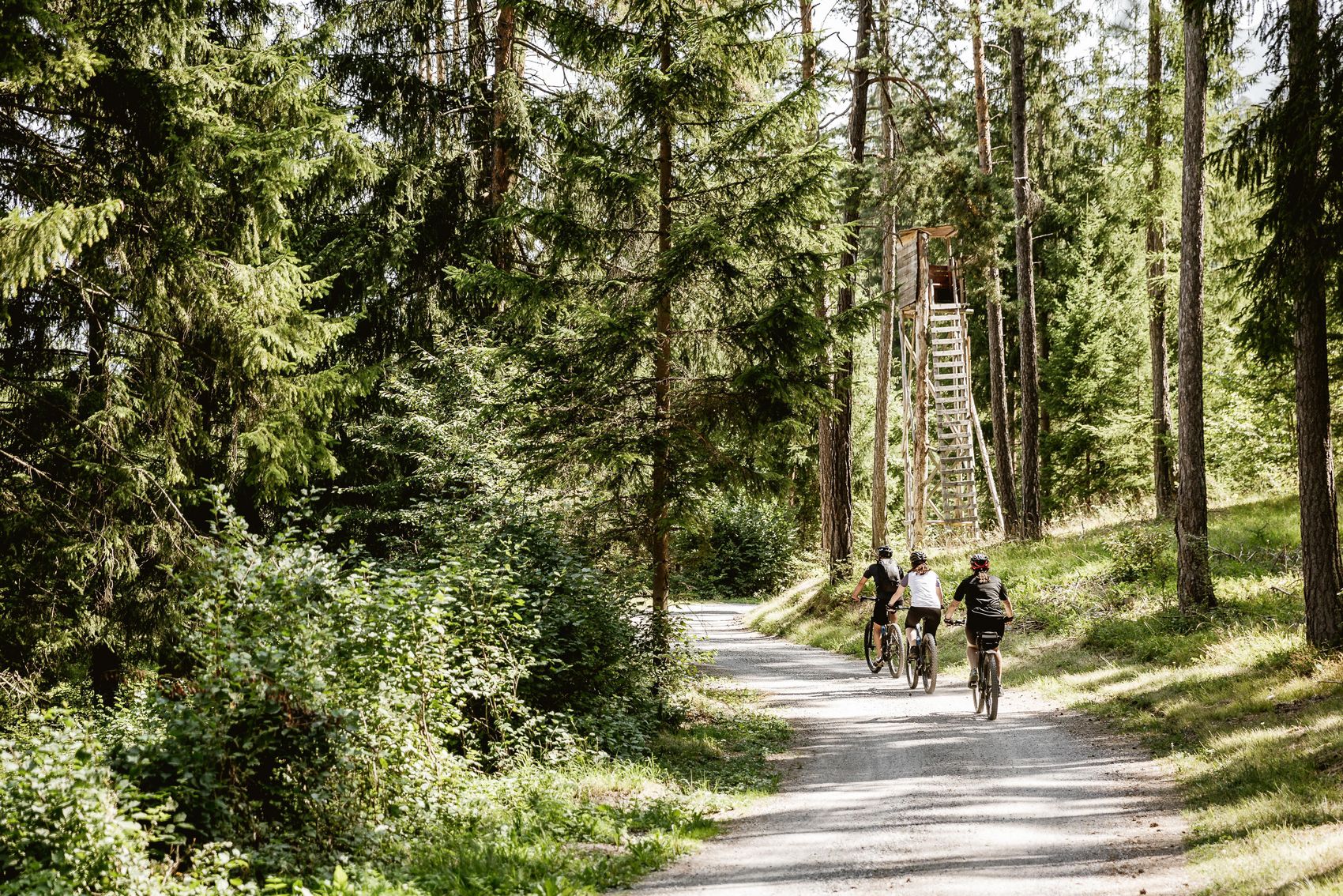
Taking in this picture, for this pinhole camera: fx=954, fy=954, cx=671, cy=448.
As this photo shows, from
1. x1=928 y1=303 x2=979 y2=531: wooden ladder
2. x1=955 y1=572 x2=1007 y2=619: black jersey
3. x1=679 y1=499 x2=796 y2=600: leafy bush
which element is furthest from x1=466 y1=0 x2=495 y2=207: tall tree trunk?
x1=679 y1=499 x2=796 y2=600: leafy bush

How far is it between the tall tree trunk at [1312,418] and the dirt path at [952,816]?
3.05 meters

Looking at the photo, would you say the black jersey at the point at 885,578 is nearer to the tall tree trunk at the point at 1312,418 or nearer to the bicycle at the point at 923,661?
the bicycle at the point at 923,661

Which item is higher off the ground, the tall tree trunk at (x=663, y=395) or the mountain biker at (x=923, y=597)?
the tall tree trunk at (x=663, y=395)

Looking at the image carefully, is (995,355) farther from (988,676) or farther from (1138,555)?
(988,676)

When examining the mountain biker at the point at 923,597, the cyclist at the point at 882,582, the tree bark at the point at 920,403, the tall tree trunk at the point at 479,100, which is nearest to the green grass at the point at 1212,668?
the tree bark at the point at 920,403

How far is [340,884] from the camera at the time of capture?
6.04m

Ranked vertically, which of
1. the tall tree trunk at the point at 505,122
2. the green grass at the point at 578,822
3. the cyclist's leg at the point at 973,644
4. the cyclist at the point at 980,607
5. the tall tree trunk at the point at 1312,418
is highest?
the tall tree trunk at the point at 505,122

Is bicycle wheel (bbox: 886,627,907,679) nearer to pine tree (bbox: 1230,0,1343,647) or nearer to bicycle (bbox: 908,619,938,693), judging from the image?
bicycle (bbox: 908,619,938,693)

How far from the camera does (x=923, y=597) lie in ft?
44.8

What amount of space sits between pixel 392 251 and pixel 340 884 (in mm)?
13342

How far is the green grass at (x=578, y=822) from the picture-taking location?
6527 millimetres

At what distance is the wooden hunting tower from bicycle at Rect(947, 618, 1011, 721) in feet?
37.4

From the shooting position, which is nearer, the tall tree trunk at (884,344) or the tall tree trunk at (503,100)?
the tall tree trunk at (503,100)

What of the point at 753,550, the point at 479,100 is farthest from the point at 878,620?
the point at 753,550
